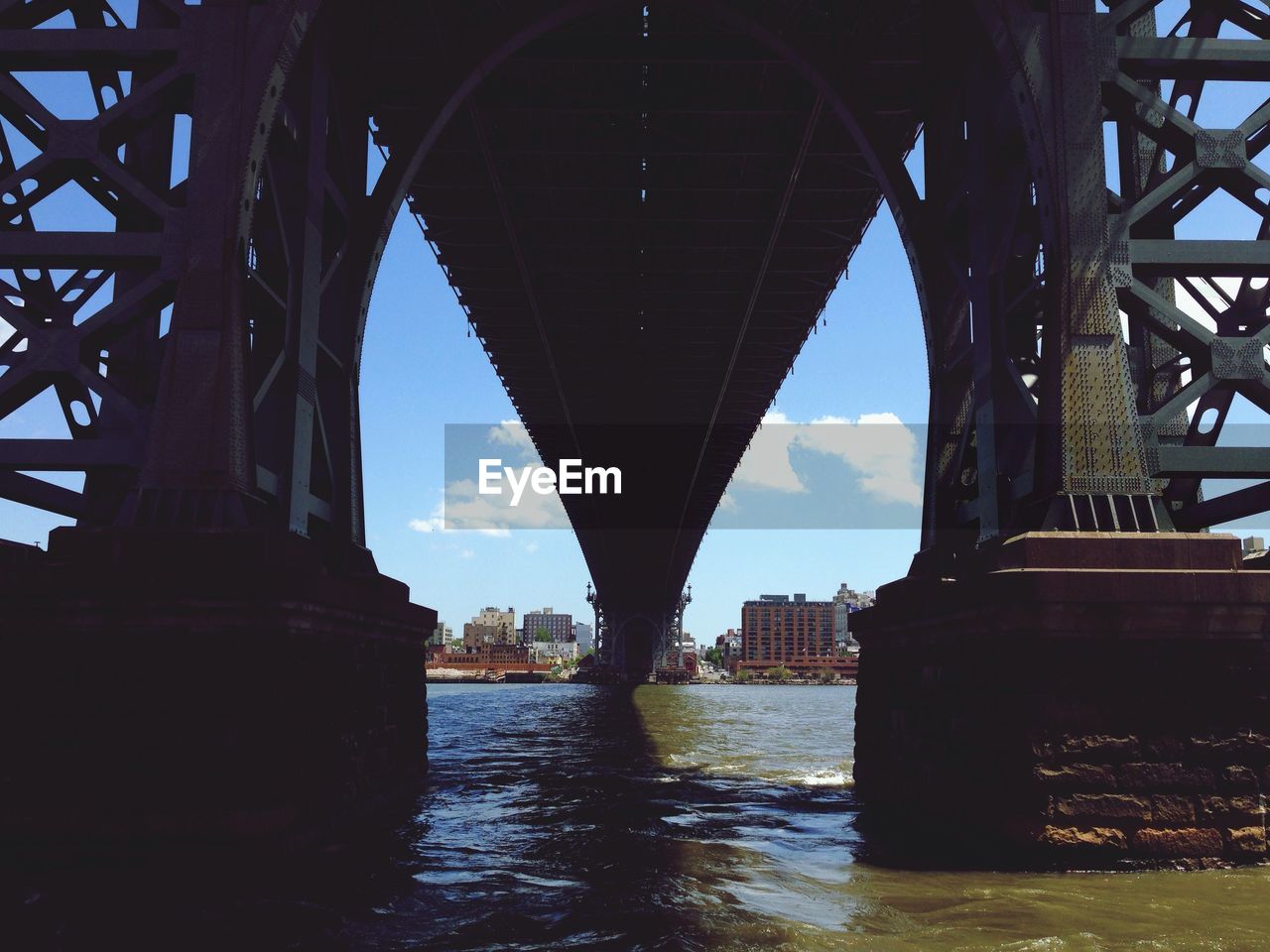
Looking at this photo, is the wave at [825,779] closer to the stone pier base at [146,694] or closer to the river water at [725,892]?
the river water at [725,892]

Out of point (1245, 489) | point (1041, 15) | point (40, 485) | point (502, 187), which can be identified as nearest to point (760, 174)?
point (502, 187)

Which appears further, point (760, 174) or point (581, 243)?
point (581, 243)

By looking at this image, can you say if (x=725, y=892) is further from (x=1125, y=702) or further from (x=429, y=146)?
(x=429, y=146)

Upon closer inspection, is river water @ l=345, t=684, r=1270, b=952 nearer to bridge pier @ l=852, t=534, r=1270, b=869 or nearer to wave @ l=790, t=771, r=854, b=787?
bridge pier @ l=852, t=534, r=1270, b=869

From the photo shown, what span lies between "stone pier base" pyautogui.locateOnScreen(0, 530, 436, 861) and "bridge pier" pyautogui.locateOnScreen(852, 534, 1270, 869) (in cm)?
597

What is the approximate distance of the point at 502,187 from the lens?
2205cm

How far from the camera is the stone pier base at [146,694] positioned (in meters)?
8.06

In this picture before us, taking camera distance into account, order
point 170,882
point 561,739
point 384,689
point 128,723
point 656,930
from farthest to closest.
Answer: point 561,739 → point 384,689 → point 128,723 → point 170,882 → point 656,930

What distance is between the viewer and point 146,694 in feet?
27.2

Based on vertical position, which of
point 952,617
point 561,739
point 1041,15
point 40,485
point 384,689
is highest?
point 1041,15

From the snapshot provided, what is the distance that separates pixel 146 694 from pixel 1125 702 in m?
7.88

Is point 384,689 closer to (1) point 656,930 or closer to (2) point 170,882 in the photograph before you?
(2) point 170,882

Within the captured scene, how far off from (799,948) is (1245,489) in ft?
22.1

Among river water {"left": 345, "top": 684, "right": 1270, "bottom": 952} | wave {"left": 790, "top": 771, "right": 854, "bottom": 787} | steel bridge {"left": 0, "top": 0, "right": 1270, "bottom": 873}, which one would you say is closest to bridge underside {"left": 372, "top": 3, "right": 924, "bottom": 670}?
steel bridge {"left": 0, "top": 0, "right": 1270, "bottom": 873}
